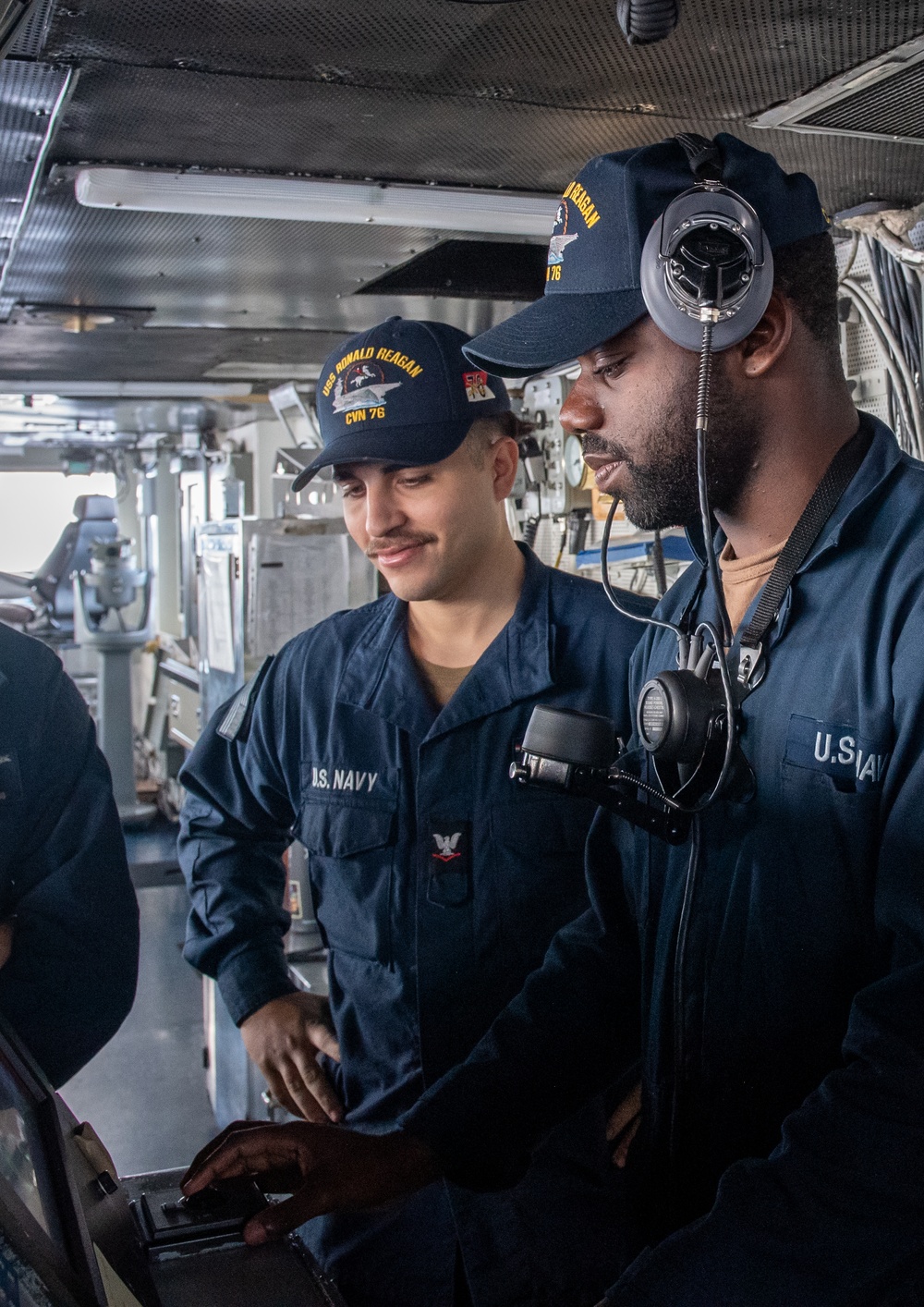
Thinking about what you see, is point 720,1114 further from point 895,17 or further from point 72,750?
point 895,17

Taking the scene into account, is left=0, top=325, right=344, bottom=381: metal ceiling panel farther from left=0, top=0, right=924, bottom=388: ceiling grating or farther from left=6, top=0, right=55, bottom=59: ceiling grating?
left=6, top=0, right=55, bottom=59: ceiling grating

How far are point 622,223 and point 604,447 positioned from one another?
0.22 metres

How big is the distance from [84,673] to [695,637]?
9933mm

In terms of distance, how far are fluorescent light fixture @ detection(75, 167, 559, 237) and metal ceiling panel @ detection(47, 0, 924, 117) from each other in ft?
1.75

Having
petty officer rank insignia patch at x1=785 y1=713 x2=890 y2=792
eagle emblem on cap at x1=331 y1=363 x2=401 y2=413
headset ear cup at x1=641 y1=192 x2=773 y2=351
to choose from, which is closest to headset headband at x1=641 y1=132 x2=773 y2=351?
headset ear cup at x1=641 y1=192 x2=773 y2=351

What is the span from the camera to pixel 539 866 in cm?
172

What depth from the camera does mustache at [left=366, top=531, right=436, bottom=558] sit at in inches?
72.6

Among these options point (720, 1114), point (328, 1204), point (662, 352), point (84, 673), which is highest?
point (662, 352)

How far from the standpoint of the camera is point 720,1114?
1174 mm

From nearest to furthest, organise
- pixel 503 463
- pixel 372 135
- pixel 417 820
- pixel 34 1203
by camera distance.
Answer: pixel 34 1203
pixel 417 820
pixel 503 463
pixel 372 135

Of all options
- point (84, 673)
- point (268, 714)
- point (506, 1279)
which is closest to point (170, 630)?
point (84, 673)

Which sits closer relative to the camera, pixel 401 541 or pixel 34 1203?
pixel 34 1203

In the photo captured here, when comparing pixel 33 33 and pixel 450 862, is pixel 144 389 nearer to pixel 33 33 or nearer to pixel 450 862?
pixel 33 33

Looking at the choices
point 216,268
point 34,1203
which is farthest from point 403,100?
point 34,1203
